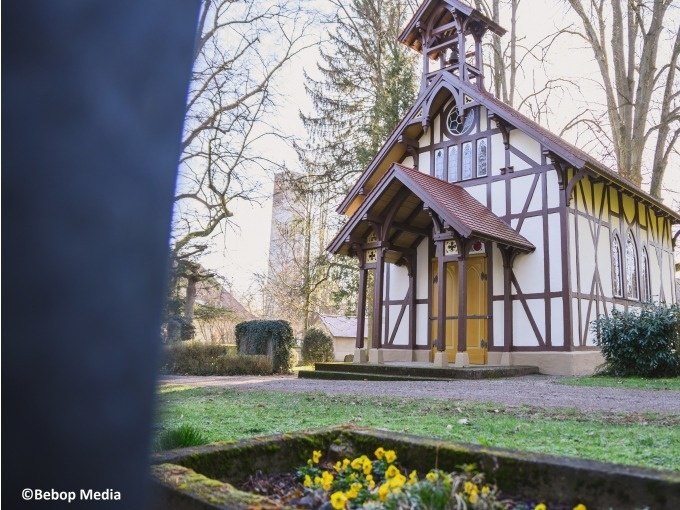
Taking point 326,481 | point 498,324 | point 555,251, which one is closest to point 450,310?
point 498,324

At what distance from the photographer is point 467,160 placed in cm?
1483

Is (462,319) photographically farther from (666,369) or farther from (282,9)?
(282,9)

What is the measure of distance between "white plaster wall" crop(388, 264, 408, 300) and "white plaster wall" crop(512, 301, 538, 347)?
3167mm

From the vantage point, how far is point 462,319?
39.7 ft

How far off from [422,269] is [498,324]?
2606 millimetres

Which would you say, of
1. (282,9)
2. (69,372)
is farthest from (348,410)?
(282,9)

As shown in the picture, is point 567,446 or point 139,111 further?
point 567,446

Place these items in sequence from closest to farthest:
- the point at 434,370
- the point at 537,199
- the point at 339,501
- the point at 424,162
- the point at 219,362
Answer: the point at 339,501 → the point at 434,370 → the point at 537,199 → the point at 424,162 → the point at 219,362

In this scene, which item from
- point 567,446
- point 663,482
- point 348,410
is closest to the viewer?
point 663,482

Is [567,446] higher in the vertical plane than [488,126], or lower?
lower

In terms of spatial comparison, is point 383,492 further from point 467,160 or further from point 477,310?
point 467,160

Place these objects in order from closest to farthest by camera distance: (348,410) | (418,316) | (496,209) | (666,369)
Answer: (348,410), (666,369), (496,209), (418,316)

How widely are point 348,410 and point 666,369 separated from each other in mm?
8488

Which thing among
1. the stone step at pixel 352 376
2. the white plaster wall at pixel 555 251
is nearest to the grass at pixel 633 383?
the stone step at pixel 352 376
